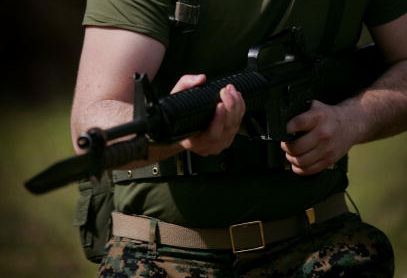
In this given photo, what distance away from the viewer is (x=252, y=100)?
126 inches

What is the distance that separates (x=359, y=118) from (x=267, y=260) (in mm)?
549

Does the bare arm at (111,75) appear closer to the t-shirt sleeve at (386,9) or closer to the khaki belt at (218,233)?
the khaki belt at (218,233)

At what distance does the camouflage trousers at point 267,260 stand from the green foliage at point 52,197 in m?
3.24

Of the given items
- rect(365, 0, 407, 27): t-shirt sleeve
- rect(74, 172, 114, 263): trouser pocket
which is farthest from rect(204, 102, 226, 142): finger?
rect(365, 0, 407, 27): t-shirt sleeve

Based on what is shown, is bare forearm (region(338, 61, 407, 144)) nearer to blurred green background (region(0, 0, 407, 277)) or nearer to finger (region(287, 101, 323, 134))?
finger (region(287, 101, 323, 134))

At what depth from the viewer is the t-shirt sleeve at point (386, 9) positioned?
3883 millimetres

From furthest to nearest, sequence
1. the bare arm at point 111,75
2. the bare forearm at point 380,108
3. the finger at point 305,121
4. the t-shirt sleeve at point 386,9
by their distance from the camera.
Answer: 1. the t-shirt sleeve at point 386,9
2. the bare forearm at point 380,108
3. the finger at point 305,121
4. the bare arm at point 111,75

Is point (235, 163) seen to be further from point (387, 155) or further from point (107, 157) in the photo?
point (387, 155)

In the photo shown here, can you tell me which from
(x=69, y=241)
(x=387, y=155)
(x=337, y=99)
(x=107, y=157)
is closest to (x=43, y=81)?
(x=69, y=241)

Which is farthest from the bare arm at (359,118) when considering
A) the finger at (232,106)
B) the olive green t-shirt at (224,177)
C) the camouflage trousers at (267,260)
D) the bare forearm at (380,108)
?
the finger at (232,106)

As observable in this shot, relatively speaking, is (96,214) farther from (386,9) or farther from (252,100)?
(386,9)

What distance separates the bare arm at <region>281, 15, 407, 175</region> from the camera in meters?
3.44

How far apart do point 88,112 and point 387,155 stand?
15.5 feet

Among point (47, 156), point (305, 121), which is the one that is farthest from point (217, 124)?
point (47, 156)
